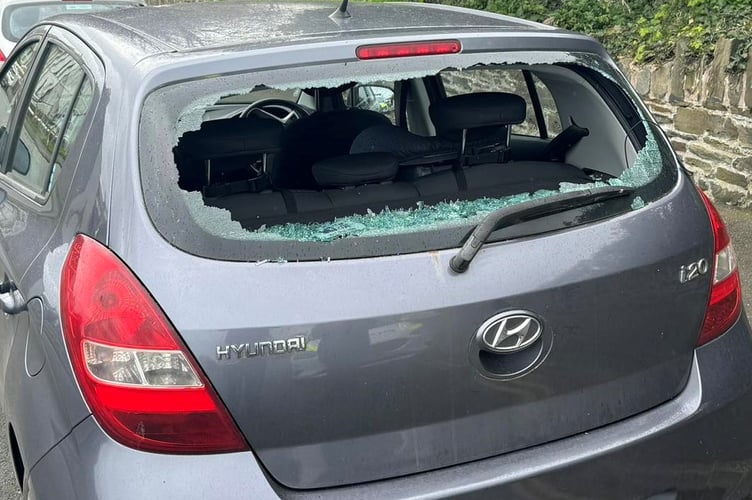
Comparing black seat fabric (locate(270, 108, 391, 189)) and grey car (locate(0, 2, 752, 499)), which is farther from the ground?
grey car (locate(0, 2, 752, 499))

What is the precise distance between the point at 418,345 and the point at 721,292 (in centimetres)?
97

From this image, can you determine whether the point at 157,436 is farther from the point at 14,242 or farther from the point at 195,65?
the point at 14,242

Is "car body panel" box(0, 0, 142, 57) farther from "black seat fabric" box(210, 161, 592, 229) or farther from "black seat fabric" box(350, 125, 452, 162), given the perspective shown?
"black seat fabric" box(210, 161, 592, 229)

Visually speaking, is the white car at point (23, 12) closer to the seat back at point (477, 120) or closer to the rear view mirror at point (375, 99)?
the rear view mirror at point (375, 99)

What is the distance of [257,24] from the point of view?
8.16 ft

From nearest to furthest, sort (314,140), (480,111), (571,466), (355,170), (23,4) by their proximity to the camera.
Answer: (571,466), (355,170), (480,111), (314,140), (23,4)

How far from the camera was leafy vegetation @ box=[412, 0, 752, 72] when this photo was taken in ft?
20.0

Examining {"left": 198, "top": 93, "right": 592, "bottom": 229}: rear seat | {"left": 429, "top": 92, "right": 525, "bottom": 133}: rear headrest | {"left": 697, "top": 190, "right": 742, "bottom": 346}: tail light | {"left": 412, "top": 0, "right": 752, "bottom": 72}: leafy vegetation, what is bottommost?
{"left": 412, "top": 0, "right": 752, "bottom": 72}: leafy vegetation

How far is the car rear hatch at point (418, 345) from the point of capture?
68.6 inches

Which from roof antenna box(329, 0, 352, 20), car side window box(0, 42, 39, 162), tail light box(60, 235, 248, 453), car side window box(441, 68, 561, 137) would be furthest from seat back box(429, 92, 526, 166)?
car side window box(0, 42, 39, 162)

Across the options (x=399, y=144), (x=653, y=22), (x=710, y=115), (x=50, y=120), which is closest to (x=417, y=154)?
(x=399, y=144)

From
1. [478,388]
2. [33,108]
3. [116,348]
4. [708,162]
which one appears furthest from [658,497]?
[708,162]

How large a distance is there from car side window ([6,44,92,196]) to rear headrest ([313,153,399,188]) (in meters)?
0.71

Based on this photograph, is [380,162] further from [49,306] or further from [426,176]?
[49,306]
